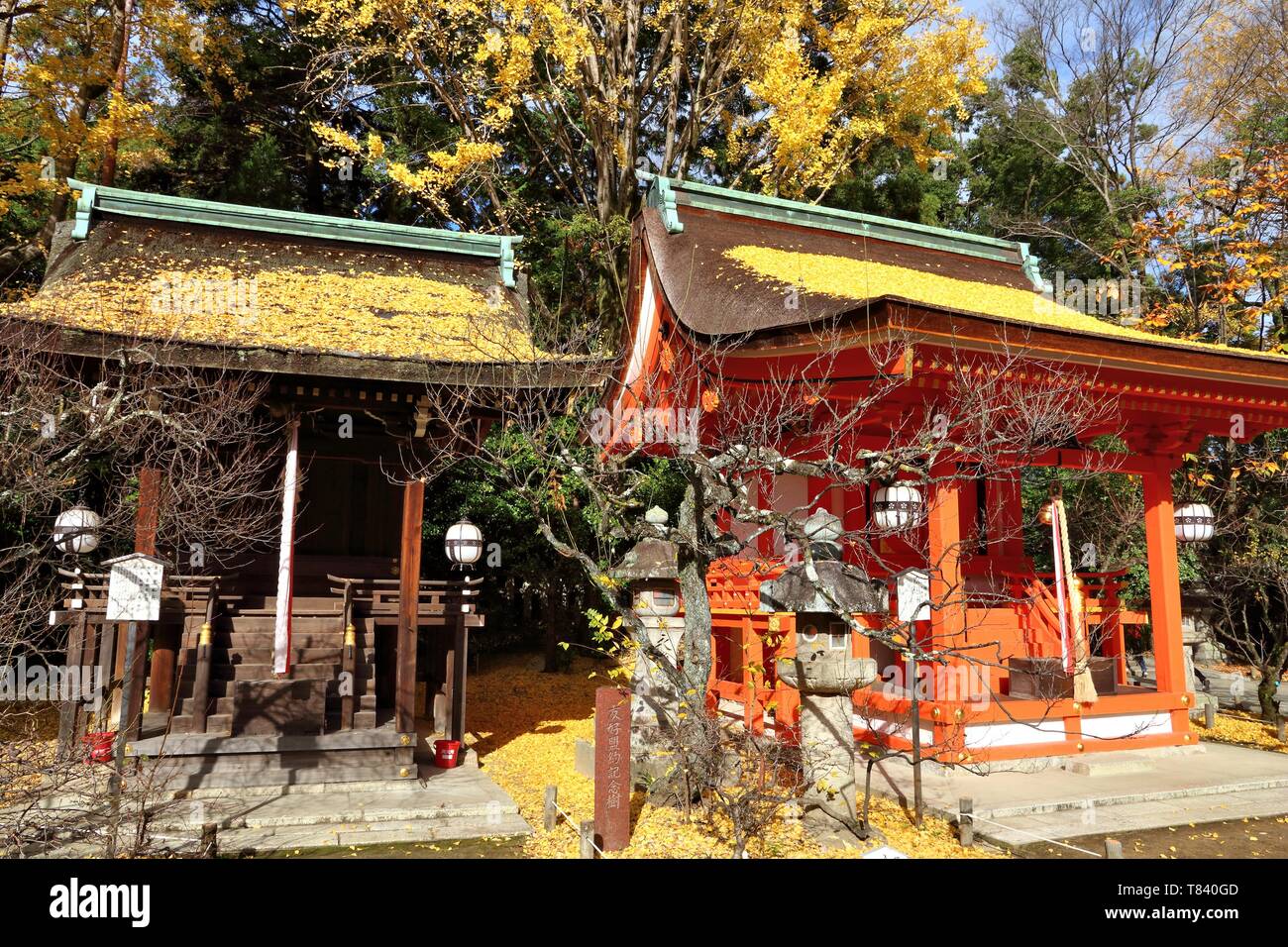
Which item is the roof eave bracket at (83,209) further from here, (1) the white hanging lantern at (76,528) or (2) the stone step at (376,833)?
(2) the stone step at (376,833)

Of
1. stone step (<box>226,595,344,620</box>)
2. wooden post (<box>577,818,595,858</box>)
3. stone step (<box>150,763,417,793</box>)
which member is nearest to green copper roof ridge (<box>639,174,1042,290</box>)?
stone step (<box>226,595,344,620</box>)

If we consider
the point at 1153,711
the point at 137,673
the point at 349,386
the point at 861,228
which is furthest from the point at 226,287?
the point at 1153,711

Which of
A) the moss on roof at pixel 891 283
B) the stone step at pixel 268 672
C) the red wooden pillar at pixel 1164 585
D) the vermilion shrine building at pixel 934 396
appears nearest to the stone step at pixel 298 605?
the stone step at pixel 268 672

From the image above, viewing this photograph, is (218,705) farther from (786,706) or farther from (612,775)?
(786,706)

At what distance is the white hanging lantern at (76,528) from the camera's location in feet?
29.9

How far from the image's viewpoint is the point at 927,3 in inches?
783

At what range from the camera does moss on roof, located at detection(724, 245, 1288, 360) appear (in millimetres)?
11508

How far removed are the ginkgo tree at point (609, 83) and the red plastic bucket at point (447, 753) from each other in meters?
11.8

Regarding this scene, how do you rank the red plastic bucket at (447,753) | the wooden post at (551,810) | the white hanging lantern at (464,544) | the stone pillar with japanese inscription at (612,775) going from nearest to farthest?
the stone pillar with japanese inscription at (612,775), the wooden post at (551,810), the red plastic bucket at (447,753), the white hanging lantern at (464,544)

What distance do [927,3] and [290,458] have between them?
18.2 meters

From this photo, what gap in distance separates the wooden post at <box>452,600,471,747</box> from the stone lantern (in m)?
5.03

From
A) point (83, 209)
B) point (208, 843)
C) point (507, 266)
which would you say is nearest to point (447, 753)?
point (208, 843)

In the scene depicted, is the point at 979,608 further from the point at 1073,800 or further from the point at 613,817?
the point at 613,817

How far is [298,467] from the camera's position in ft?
37.3
